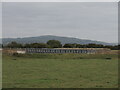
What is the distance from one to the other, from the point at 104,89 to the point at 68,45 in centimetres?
9374

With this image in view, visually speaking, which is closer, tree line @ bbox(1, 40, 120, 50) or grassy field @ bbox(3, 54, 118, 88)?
grassy field @ bbox(3, 54, 118, 88)

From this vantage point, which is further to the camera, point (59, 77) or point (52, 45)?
point (52, 45)

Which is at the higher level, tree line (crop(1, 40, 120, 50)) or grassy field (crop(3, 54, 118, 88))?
tree line (crop(1, 40, 120, 50))

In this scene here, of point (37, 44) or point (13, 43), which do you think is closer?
point (37, 44)

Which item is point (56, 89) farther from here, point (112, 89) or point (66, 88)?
point (112, 89)

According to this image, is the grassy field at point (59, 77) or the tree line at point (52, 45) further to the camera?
the tree line at point (52, 45)

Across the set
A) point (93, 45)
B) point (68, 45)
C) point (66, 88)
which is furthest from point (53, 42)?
point (66, 88)

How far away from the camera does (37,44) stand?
329 ft

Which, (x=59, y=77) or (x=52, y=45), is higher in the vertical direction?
(x=52, y=45)

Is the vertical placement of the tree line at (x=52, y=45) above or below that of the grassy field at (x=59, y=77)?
above

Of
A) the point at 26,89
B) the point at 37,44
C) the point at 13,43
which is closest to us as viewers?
the point at 26,89

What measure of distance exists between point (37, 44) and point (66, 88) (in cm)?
8818

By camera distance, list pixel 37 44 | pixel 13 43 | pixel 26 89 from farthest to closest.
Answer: pixel 13 43
pixel 37 44
pixel 26 89

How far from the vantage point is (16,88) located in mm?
12383
